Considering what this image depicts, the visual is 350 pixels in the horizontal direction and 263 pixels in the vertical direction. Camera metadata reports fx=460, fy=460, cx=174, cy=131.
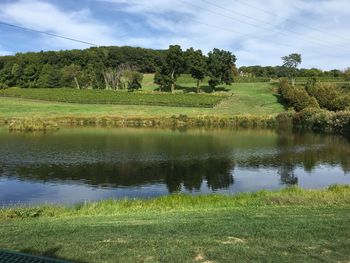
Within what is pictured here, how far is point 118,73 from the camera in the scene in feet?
436

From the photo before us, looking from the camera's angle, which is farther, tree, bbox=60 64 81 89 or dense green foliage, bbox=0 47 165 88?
tree, bbox=60 64 81 89

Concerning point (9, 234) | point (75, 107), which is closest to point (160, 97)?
point (75, 107)

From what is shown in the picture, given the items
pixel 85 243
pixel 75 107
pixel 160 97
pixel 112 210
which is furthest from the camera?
pixel 160 97

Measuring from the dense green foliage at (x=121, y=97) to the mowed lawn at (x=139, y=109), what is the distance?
2553 mm

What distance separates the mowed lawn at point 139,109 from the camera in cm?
7950

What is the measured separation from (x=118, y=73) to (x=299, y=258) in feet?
419

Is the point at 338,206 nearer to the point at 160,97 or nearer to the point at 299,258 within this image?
the point at 299,258

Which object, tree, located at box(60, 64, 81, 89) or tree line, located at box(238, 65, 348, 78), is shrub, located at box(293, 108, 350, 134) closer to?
tree line, located at box(238, 65, 348, 78)

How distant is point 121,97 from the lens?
95.2 metres

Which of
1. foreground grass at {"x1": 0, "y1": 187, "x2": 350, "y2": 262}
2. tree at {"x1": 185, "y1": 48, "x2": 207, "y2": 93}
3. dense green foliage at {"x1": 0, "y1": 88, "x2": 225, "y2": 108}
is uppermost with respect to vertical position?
tree at {"x1": 185, "y1": 48, "x2": 207, "y2": 93}

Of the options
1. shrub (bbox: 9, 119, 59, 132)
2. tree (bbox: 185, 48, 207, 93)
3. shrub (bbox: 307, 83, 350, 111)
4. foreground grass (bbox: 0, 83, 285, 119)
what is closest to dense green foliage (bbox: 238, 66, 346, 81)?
shrub (bbox: 307, 83, 350, 111)

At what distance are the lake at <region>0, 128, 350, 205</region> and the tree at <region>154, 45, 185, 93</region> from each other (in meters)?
46.8

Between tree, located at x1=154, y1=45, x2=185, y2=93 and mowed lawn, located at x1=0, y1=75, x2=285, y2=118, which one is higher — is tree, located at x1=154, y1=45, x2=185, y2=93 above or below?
above

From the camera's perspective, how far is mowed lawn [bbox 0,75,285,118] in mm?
79500
